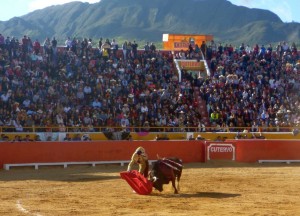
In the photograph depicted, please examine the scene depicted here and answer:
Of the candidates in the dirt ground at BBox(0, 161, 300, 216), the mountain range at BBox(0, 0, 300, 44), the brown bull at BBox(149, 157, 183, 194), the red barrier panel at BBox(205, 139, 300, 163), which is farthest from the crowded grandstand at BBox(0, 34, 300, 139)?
the mountain range at BBox(0, 0, 300, 44)

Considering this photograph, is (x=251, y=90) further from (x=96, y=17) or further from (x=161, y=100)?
(x=96, y=17)

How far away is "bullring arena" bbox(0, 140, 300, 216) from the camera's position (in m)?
14.1

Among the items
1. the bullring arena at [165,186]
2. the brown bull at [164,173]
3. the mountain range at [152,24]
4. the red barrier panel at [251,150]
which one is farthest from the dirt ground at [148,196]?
the mountain range at [152,24]

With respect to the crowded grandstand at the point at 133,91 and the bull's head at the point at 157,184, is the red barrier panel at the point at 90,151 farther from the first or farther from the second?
the bull's head at the point at 157,184

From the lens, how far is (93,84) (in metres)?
32.2

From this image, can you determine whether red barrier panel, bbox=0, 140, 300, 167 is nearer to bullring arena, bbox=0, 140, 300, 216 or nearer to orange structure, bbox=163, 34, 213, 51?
bullring arena, bbox=0, 140, 300, 216

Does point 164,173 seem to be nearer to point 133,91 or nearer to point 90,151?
point 90,151

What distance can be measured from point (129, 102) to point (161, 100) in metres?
2.06

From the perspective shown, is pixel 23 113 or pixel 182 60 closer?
pixel 23 113

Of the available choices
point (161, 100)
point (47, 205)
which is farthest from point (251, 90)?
point (47, 205)

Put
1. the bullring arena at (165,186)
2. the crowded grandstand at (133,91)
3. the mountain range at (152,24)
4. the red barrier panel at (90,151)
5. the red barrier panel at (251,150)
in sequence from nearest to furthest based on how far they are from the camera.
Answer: the bullring arena at (165,186)
the red barrier panel at (90,151)
the red barrier panel at (251,150)
the crowded grandstand at (133,91)
the mountain range at (152,24)

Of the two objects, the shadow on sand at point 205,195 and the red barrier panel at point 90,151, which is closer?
the shadow on sand at point 205,195

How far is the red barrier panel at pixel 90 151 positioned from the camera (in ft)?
79.9

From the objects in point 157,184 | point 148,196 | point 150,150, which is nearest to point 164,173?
point 157,184
